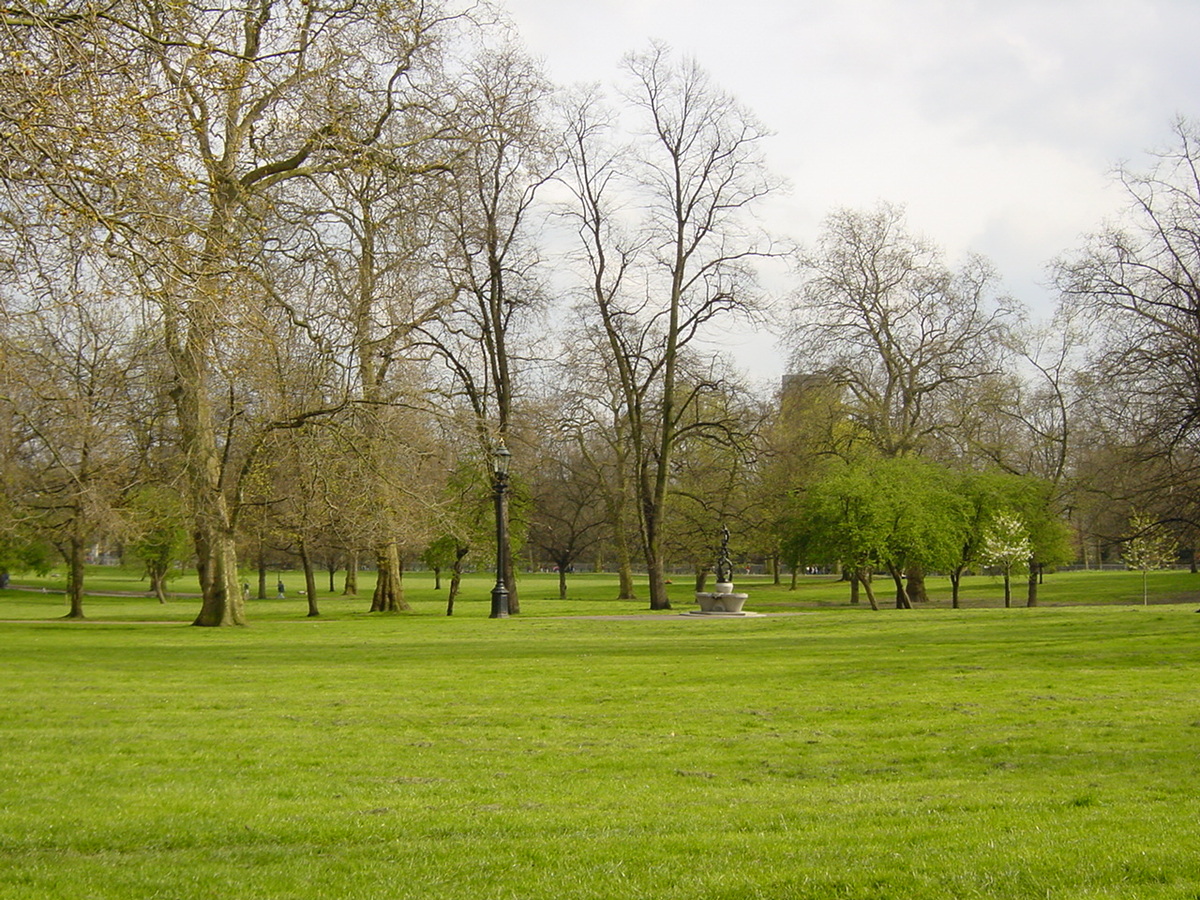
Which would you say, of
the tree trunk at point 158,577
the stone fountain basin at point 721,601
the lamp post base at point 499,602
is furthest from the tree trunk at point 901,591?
the tree trunk at point 158,577

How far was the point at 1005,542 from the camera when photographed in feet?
139

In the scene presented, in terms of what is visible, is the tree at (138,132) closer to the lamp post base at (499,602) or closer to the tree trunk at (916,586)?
the lamp post base at (499,602)

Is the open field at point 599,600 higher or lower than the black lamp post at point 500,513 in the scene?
lower

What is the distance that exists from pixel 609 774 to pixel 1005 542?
36684mm

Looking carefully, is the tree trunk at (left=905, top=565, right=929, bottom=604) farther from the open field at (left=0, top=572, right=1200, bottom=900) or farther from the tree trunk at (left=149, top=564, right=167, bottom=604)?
the tree trunk at (left=149, top=564, right=167, bottom=604)

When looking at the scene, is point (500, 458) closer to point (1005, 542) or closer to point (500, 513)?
point (500, 513)

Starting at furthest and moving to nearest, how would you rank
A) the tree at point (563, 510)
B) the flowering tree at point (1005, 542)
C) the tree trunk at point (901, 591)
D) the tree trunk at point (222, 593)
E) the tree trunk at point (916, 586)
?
the tree at point (563, 510), the tree trunk at point (916, 586), the flowering tree at point (1005, 542), the tree trunk at point (901, 591), the tree trunk at point (222, 593)

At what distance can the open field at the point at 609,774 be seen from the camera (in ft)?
18.9

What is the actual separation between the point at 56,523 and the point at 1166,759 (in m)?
36.2

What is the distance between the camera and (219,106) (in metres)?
11.5

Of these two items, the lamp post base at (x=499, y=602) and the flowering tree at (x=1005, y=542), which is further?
the flowering tree at (x=1005, y=542)

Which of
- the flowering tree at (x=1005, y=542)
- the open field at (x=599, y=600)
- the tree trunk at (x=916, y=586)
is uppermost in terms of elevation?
the flowering tree at (x=1005, y=542)

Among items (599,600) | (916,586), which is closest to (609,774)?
(916,586)

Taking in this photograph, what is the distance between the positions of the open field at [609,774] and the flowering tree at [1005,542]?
2333cm
